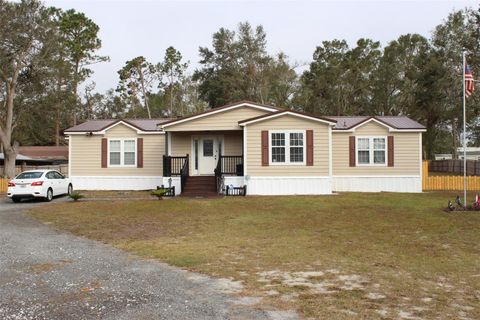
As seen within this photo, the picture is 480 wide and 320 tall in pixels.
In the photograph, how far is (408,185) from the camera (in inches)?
824

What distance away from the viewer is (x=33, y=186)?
17375 millimetres

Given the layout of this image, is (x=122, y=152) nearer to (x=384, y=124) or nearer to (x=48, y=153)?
(x=384, y=124)

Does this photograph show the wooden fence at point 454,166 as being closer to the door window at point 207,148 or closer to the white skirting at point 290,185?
the white skirting at point 290,185

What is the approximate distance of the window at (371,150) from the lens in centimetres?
2097

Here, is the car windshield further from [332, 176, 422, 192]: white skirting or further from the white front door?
[332, 176, 422, 192]: white skirting

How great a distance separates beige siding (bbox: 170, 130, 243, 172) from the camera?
21.0m

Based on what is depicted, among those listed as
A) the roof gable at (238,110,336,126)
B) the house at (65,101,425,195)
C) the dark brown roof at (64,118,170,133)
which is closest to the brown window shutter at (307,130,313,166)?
the house at (65,101,425,195)

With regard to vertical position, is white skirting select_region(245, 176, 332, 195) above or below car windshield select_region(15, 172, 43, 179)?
below

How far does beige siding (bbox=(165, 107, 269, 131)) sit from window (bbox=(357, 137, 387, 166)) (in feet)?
18.3

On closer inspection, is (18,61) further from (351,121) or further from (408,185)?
(408,185)

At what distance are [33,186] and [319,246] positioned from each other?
13827 mm

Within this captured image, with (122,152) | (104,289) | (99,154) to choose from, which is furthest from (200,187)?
(104,289)

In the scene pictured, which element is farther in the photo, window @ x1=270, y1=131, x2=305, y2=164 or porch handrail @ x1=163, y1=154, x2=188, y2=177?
porch handrail @ x1=163, y1=154, x2=188, y2=177

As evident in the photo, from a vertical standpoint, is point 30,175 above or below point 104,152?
below
